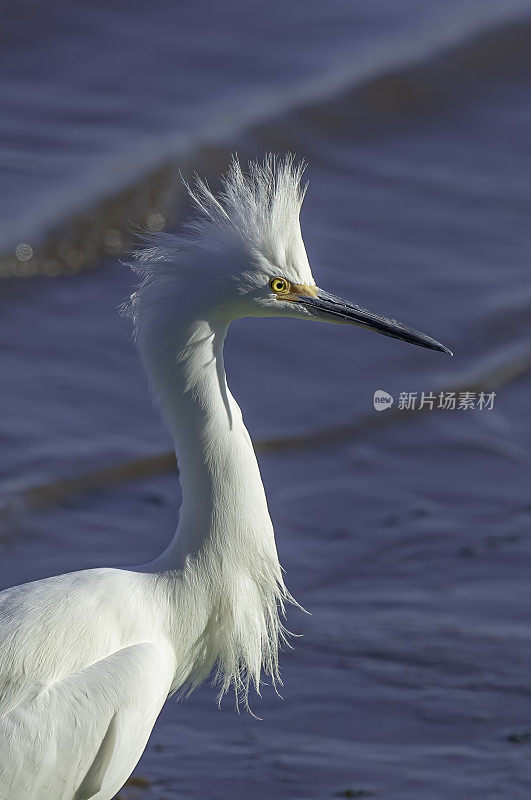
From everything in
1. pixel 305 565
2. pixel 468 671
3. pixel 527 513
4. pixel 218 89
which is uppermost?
pixel 218 89

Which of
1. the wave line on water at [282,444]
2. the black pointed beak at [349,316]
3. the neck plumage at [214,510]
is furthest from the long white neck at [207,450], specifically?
the wave line on water at [282,444]

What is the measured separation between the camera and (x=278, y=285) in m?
3.67

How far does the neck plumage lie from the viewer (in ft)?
12.0

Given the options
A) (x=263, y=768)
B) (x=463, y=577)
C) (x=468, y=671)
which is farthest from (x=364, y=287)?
(x=263, y=768)

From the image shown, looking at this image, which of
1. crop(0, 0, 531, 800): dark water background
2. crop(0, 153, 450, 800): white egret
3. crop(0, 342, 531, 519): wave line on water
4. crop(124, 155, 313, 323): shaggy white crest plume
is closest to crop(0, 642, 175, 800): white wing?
crop(0, 153, 450, 800): white egret

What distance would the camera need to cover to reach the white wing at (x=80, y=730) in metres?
3.59

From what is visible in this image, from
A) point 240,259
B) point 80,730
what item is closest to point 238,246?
point 240,259

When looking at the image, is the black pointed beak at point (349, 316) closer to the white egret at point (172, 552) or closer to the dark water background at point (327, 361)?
the white egret at point (172, 552)

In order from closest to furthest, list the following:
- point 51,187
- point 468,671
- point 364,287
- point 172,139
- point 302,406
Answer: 1. point 468,671
2. point 302,406
3. point 364,287
4. point 51,187
5. point 172,139

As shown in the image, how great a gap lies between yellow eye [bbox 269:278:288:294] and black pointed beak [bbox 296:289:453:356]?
65 millimetres

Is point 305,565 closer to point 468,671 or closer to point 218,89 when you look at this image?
point 468,671

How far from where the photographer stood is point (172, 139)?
1007cm

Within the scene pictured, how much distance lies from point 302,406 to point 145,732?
3.83m

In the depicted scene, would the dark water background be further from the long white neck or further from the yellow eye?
the yellow eye
